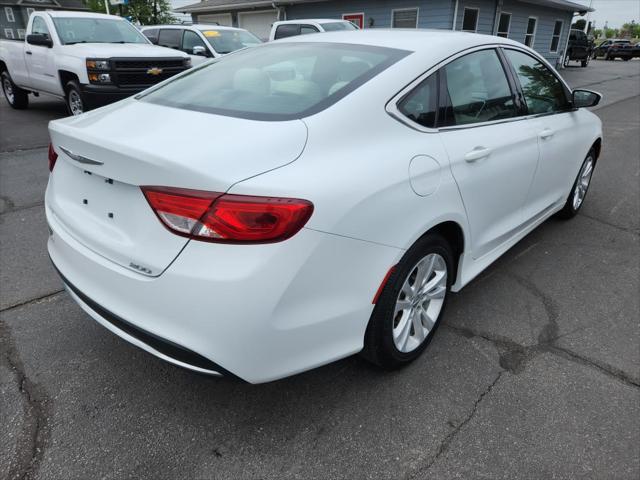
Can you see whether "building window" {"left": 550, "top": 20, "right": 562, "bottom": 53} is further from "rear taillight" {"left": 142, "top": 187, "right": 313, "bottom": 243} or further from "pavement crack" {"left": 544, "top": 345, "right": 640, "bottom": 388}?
"rear taillight" {"left": 142, "top": 187, "right": 313, "bottom": 243}

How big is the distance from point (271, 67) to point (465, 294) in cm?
199

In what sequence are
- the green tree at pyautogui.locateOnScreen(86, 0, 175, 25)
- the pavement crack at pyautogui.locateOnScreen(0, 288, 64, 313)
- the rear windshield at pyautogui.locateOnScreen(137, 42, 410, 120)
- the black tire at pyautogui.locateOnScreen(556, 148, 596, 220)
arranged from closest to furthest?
the rear windshield at pyautogui.locateOnScreen(137, 42, 410, 120), the pavement crack at pyautogui.locateOnScreen(0, 288, 64, 313), the black tire at pyautogui.locateOnScreen(556, 148, 596, 220), the green tree at pyautogui.locateOnScreen(86, 0, 175, 25)

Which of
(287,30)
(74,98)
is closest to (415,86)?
(74,98)

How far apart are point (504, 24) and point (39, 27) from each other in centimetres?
1683

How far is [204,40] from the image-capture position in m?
10.4

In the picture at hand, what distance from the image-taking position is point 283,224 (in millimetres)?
1708

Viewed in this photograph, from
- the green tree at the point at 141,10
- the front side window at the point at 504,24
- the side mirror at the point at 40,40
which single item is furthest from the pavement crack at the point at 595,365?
the green tree at the point at 141,10

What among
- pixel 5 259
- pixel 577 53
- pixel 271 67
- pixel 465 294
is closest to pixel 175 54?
pixel 5 259

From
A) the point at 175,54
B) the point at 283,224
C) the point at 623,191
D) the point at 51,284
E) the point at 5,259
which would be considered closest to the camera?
the point at 283,224

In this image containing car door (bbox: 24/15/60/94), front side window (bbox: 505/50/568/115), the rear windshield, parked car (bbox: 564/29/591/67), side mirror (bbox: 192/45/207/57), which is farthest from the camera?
parked car (bbox: 564/29/591/67)

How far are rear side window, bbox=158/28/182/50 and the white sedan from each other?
363 inches

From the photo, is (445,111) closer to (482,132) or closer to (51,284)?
(482,132)

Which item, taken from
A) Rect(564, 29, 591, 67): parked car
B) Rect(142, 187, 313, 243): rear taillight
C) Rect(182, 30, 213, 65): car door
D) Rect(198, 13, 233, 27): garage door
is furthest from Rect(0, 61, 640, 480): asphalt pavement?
Rect(564, 29, 591, 67): parked car

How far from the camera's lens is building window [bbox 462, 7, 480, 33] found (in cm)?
1681
